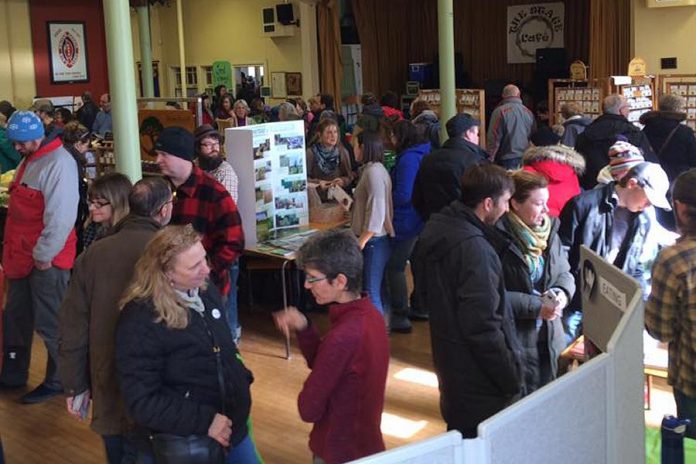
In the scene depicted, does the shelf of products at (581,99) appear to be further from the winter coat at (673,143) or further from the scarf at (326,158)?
the scarf at (326,158)

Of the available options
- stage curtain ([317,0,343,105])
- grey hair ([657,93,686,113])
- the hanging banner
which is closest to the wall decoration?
stage curtain ([317,0,343,105])

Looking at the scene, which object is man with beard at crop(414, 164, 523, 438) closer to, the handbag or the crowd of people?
the crowd of people

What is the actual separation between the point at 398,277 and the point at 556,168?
1.73m

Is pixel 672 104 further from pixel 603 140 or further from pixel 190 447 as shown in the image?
pixel 190 447

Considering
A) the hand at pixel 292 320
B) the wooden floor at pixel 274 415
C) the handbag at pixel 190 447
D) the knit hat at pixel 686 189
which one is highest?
the knit hat at pixel 686 189

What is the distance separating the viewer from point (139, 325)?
2.54m

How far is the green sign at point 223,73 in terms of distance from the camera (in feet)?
54.6

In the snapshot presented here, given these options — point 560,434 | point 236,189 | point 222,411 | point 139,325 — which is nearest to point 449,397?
point 222,411

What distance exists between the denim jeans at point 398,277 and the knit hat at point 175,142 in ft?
6.18

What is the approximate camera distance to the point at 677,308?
2600 millimetres

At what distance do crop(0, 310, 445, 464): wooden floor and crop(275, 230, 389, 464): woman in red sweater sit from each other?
1.58 m

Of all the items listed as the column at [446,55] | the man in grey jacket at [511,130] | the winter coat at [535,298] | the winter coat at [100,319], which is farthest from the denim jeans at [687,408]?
the man in grey jacket at [511,130]

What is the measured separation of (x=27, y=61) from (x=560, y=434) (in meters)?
15.6

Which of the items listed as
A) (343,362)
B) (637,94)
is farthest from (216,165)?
(637,94)
